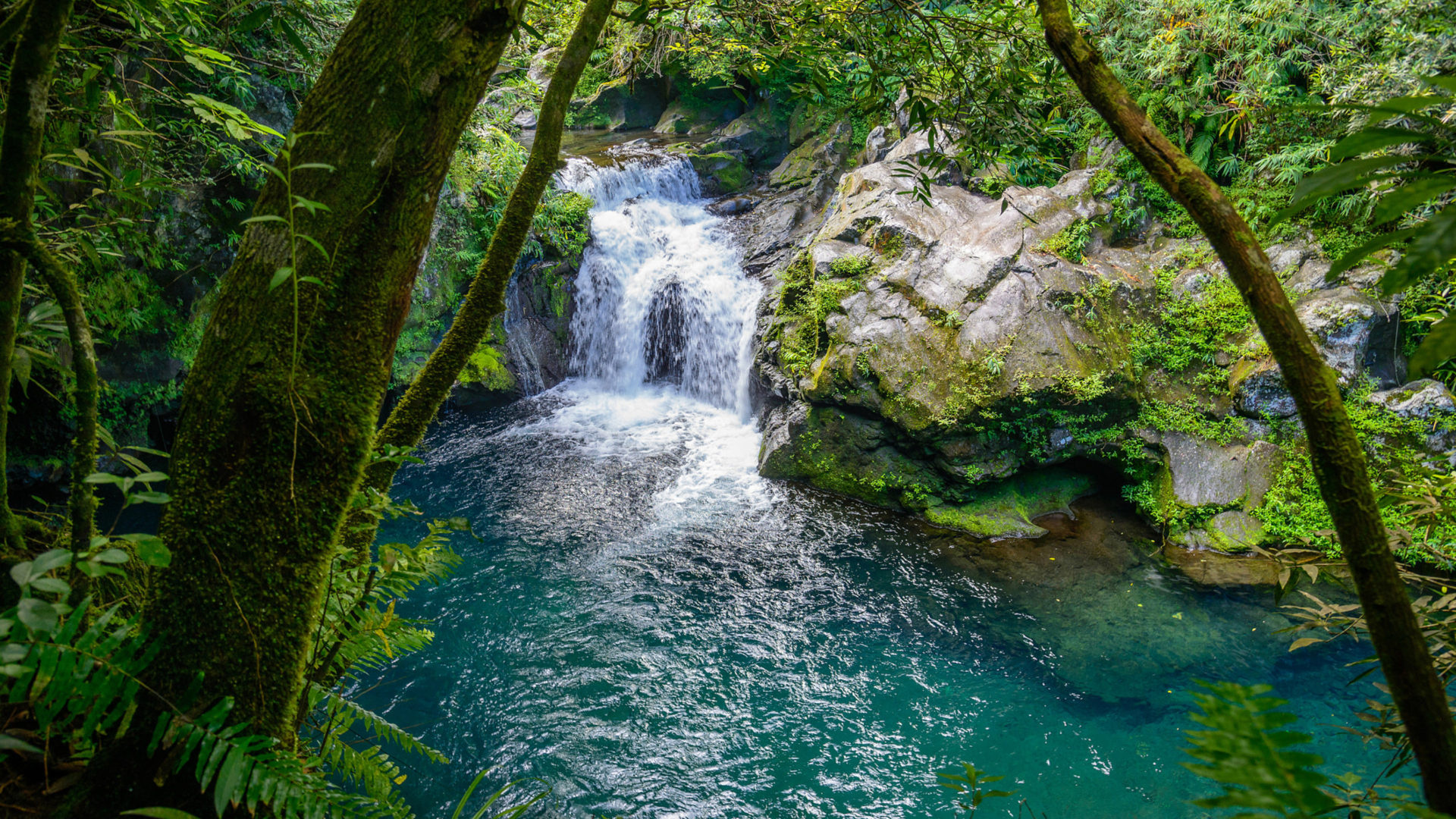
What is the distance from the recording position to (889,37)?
94.7 inches

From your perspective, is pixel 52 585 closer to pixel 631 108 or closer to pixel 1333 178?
pixel 1333 178

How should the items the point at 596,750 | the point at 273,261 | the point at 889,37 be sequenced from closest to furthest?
1. the point at 273,261
2. the point at 889,37
3. the point at 596,750

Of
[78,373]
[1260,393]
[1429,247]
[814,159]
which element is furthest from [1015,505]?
[814,159]

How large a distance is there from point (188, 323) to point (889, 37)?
8.10 m

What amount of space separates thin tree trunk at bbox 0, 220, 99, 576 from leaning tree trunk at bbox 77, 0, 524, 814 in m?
0.22

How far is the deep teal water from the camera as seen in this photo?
406 cm

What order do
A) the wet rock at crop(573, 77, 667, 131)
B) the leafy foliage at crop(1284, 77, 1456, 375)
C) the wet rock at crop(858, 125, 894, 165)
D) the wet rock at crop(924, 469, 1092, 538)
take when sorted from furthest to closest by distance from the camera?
the wet rock at crop(573, 77, 667, 131)
the wet rock at crop(858, 125, 894, 165)
the wet rock at crop(924, 469, 1092, 538)
the leafy foliage at crop(1284, 77, 1456, 375)

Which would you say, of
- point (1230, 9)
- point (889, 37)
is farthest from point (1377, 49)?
point (889, 37)

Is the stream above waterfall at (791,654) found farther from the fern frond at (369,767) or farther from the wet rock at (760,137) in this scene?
the wet rock at (760,137)

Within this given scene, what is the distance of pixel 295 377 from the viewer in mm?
1272

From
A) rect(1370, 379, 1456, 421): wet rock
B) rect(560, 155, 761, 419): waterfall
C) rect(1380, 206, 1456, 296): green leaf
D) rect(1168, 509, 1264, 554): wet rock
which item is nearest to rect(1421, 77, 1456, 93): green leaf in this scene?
rect(1380, 206, 1456, 296): green leaf

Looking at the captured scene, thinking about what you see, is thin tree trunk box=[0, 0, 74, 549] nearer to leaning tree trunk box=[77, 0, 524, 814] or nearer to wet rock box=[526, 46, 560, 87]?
leaning tree trunk box=[77, 0, 524, 814]

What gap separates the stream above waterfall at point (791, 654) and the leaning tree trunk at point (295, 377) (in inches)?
122

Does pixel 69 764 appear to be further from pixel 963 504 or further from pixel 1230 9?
pixel 1230 9
